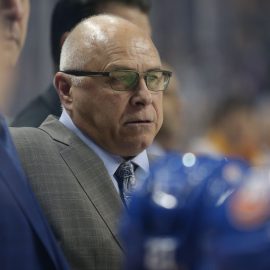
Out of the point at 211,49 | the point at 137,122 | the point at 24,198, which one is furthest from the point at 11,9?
the point at 211,49

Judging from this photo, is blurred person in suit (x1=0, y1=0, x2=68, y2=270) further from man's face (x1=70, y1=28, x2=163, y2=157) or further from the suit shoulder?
man's face (x1=70, y1=28, x2=163, y2=157)

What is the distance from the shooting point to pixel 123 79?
2.18m

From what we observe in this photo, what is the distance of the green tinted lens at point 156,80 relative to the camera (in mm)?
2173

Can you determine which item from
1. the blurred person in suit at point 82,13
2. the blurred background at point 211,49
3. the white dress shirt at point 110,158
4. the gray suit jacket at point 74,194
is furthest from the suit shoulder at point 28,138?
the blurred background at point 211,49

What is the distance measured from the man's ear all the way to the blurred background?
Answer: 2549 mm

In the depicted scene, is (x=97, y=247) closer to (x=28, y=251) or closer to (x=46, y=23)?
(x=28, y=251)

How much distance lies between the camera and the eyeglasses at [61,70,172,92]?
2.16 metres

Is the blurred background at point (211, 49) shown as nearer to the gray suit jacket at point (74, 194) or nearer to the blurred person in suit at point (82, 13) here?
the blurred person in suit at point (82, 13)

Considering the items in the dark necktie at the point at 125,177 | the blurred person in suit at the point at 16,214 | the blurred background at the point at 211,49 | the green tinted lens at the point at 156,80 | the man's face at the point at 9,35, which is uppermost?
the man's face at the point at 9,35

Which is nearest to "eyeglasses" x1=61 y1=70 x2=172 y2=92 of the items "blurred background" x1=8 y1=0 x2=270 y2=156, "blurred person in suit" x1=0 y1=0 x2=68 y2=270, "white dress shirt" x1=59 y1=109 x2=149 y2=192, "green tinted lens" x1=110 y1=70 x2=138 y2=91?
"green tinted lens" x1=110 y1=70 x2=138 y2=91

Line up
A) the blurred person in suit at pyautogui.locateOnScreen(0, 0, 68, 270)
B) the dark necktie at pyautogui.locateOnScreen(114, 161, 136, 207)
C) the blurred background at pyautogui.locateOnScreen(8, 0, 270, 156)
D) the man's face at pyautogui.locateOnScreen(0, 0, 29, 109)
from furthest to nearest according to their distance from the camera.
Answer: the blurred background at pyautogui.locateOnScreen(8, 0, 270, 156)
the dark necktie at pyautogui.locateOnScreen(114, 161, 136, 207)
the blurred person in suit at pyautogui.locateOnScreen(0, 0, 68, 270)
the man's face at pyautogui.locateOnScreen(0, 0, 29, 109)

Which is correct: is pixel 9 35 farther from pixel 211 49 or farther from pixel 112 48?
pixel 211 49

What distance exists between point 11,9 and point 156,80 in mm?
575

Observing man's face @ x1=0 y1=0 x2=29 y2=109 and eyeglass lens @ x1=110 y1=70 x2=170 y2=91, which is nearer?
man's face @ x1=0 y1=0 x2=29 y2=109
